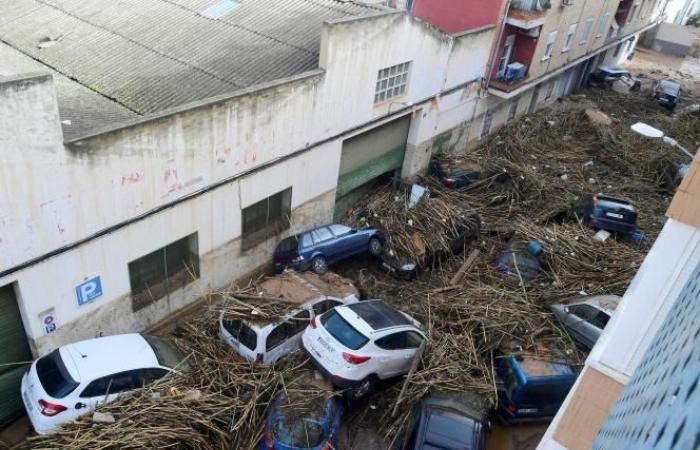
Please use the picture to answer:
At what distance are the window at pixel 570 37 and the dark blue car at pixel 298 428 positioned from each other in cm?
2204

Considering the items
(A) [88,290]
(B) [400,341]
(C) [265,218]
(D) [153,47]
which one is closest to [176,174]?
(A) [88,290]

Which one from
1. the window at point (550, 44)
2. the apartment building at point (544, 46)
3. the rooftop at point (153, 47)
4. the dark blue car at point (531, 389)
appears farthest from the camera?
the window at point (550, 44)

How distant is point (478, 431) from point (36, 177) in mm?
8658

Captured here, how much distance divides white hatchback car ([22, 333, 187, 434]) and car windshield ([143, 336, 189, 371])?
2 centimetres

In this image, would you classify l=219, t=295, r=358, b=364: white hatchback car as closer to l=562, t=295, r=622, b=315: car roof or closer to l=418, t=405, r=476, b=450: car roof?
l=418, t=405, r=476, b=450: car roof

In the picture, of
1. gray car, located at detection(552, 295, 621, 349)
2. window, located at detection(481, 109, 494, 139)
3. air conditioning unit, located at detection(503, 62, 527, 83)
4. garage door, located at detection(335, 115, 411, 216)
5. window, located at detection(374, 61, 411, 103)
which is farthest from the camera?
window, located at detection(481, 109, 494, 139)

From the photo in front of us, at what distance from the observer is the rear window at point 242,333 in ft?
37.3

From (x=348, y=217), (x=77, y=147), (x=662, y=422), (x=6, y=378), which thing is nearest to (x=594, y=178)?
(x=348, y=217)

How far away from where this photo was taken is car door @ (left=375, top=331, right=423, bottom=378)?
11.4 m

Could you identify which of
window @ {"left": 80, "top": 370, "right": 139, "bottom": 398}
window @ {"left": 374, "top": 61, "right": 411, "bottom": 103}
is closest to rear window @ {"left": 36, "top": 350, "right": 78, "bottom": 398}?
window @ {"left": 80, "top": 370, "right": 139, "bottom": 398}

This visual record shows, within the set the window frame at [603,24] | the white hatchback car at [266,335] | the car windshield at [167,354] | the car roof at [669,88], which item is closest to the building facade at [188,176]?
the car windshield at [167,354]

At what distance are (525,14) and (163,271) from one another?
16411mm

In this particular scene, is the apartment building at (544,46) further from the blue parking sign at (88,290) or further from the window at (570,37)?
the blue parking sign at (88,290)

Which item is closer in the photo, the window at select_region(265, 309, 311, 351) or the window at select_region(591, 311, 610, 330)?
the window at select_region(265, 309, 311, 351)
